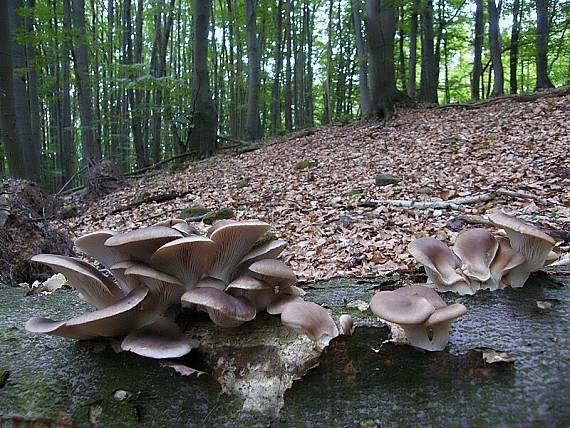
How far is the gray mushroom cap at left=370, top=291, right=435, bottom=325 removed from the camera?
1187 mm

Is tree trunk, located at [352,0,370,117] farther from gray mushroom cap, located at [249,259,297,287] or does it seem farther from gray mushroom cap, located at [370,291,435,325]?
gray mushroom cap, located at [370,291,435,325]

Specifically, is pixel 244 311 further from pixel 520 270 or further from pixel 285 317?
pixel 520 270

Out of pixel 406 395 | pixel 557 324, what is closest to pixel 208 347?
pixel 406 395

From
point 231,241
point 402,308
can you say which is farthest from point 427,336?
point 231,241

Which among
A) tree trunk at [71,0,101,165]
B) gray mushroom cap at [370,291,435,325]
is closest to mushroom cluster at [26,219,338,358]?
gray mushroom cap at [370,291,435,325]

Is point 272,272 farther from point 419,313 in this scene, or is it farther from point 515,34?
point 515,34

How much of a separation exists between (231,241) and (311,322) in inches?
17.5

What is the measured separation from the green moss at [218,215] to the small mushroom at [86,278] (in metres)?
5.22

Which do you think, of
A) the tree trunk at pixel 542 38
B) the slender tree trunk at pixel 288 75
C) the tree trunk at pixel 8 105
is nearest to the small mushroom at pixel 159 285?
the tree trunk at pixel 8 105

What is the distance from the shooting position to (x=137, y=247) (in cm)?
149

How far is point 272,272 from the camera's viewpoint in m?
1.42

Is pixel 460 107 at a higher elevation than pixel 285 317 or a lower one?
higher

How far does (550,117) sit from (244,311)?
11.0m

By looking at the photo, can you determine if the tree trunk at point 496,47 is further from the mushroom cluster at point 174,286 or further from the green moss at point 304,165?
the mushroom cluster at point 174,286
